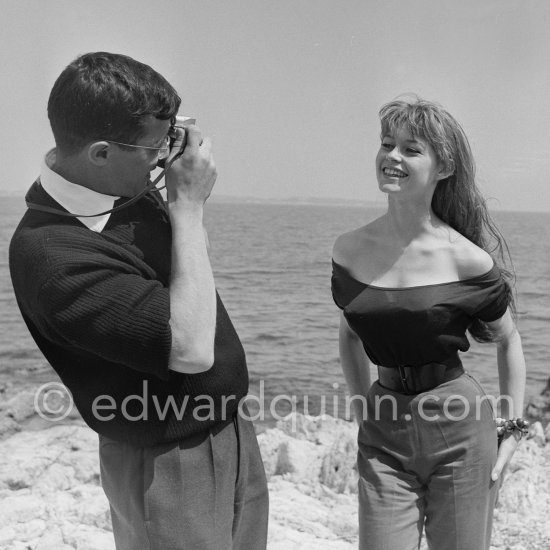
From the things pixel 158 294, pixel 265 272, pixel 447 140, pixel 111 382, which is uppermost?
pixel 447 140

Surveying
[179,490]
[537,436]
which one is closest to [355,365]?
[179,490]

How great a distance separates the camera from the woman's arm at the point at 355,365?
9.74 ft

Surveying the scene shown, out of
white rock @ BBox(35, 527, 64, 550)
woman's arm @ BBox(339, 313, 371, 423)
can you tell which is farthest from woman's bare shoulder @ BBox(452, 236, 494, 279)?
white rock @ BBox(35, 527, 64, 550)

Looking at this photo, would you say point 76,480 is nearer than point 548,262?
Yes

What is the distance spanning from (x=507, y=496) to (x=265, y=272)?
1803 centimetres

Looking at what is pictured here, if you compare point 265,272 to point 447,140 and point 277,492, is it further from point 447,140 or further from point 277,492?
point 447,140

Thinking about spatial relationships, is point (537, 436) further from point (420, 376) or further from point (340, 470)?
point (420, 376)

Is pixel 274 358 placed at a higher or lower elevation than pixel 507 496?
lower

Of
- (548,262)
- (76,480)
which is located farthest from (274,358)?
(548,262)

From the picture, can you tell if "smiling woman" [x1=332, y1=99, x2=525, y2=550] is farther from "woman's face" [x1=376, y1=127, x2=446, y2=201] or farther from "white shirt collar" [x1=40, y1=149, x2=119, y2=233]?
"white shirt collar" [x1=40, y1=149, x2=119, y2=233]

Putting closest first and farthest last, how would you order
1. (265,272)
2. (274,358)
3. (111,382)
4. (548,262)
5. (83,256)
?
(83,256), (111,382), (274,358), (265,272), (548,262)

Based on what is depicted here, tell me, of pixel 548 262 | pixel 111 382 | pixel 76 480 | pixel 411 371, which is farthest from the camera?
pixel 548 262

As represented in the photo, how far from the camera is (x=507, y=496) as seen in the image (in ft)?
14.8

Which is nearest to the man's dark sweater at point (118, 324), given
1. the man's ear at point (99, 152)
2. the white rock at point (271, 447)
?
the man's ear at point (99, 152)
